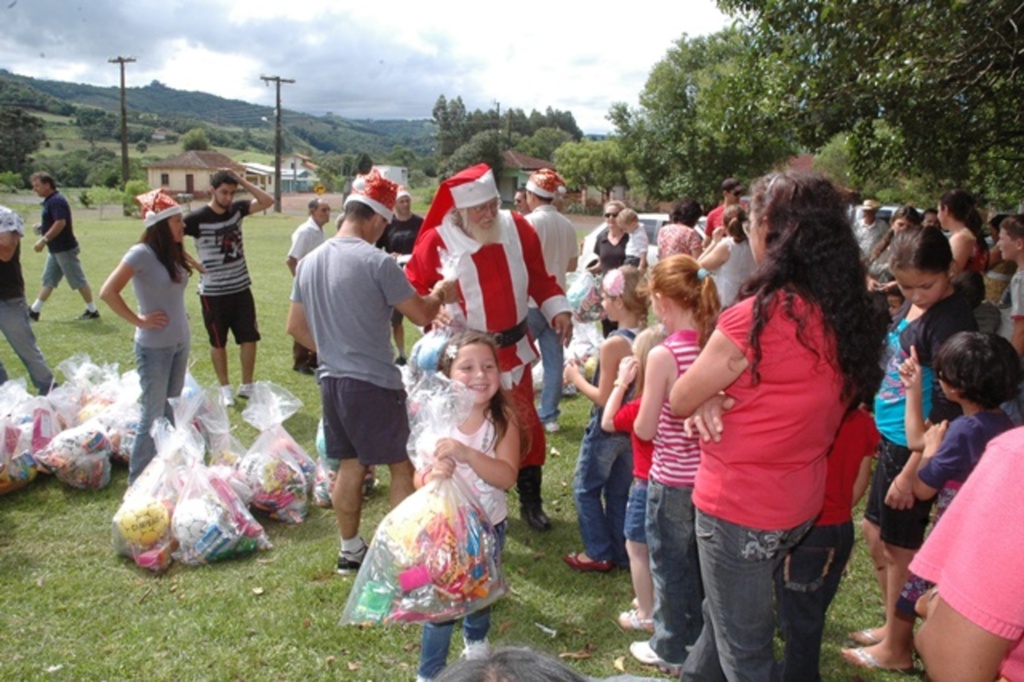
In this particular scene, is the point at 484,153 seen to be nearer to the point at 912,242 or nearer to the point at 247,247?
the point at 247,247

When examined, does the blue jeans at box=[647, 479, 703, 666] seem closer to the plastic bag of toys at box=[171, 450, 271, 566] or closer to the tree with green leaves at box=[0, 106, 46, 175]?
the plastic bag of toys at box=[171, 450, 271, 566]

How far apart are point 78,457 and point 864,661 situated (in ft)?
15.6

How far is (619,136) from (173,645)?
4910cm

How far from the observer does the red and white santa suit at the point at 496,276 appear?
416cm

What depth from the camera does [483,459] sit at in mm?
2779

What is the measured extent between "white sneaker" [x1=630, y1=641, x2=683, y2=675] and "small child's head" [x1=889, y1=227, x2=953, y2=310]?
1889mm

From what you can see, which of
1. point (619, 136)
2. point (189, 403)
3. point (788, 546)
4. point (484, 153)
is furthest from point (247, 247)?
point (484, 153)

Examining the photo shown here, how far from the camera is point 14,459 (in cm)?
484

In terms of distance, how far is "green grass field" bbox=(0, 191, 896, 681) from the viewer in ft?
10.5

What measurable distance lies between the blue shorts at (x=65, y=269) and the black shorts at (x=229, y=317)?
195 inches

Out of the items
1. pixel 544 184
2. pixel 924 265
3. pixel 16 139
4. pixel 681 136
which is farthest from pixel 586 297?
pixel 16 139

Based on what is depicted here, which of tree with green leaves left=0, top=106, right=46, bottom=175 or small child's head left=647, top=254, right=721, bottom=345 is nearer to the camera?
small child's head left=647, top=254, right=721, bottom=345

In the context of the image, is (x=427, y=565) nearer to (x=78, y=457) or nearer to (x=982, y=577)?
(x=982, y=577)

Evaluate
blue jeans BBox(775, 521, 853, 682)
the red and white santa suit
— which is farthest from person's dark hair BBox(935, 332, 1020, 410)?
the red and white santa suit
